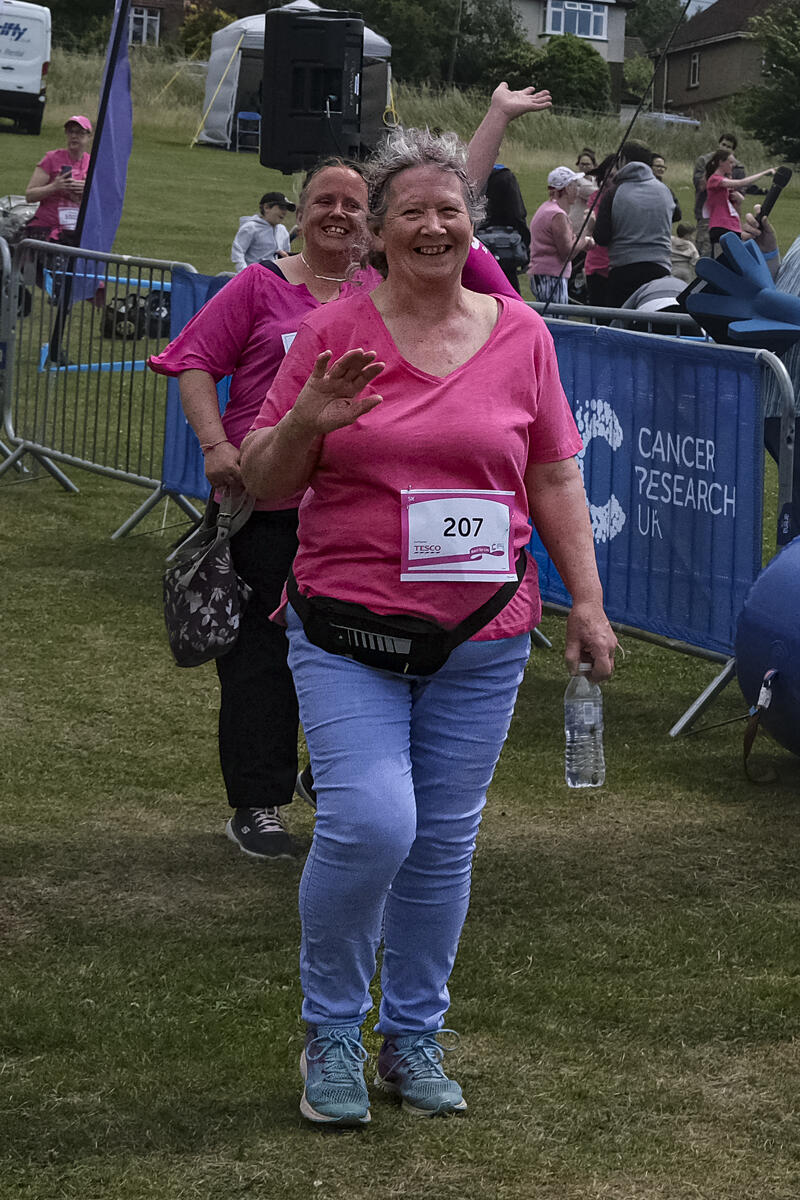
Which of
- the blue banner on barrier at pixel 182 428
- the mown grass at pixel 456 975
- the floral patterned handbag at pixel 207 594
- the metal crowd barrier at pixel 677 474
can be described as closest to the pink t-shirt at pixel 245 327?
the floral patterned handbag at pixel 207 594

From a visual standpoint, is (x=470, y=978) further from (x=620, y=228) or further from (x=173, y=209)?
(x=173, y=209)

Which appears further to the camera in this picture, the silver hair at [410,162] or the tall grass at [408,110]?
the tall grass at [408,110]

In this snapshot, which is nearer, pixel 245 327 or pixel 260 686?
pixel 245 327

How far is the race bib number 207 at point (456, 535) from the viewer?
328 cm

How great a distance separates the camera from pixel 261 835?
514 centimetres

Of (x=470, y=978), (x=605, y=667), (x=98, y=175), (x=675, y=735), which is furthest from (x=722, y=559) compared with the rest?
(x=98, y=175)

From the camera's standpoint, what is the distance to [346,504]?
3340 millimetres

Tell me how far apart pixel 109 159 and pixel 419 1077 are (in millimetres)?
8576

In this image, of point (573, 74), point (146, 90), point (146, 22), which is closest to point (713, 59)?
point (146, 22)

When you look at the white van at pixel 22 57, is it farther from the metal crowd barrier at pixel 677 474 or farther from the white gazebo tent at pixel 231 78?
the metal crowd barrier at pixel 677 474

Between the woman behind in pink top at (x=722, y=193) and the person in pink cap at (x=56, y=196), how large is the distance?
6.48 m

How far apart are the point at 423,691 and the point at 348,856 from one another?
1.22ft

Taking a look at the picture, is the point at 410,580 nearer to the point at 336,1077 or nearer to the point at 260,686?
the point at 336,1077

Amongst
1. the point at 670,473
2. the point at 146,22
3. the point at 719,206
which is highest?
the point at 146,22
